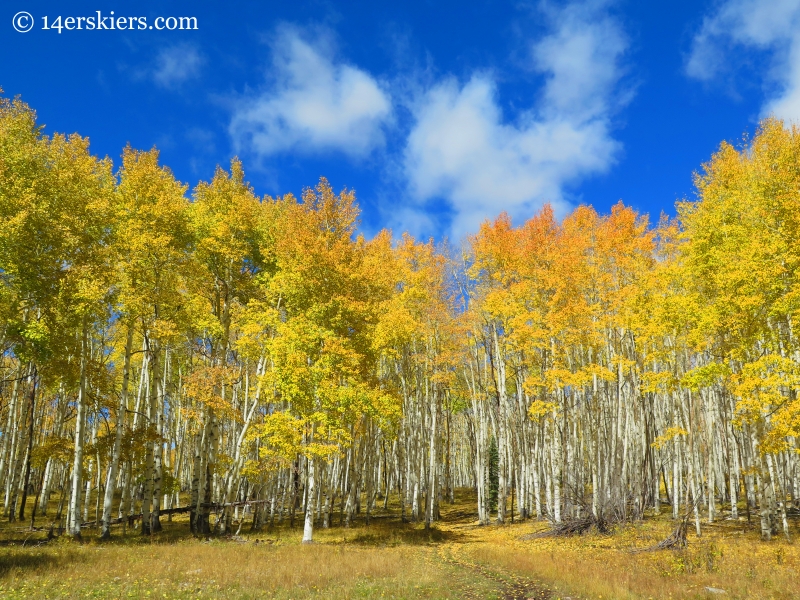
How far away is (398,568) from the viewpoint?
41.4 feet

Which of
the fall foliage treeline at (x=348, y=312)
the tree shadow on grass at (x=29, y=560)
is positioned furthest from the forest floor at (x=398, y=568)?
the fall foliage treeline at (x=348, y=312)

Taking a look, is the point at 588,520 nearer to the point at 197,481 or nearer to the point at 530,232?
the point at 530,232

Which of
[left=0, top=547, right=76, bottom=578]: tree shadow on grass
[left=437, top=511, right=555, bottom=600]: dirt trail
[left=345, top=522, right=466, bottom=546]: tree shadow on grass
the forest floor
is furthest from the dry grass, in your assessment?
[left=0, top=547, right=76, bottom=578]: tree shadow on grass

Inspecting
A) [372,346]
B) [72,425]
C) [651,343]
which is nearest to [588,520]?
[651,343]

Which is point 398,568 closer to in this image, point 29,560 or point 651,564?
point 651,564

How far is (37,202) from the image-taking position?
14.2 meters

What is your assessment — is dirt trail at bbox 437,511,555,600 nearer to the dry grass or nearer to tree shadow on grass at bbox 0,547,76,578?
the dry grass

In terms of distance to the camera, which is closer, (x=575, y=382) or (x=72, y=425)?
(x=575, y=382)

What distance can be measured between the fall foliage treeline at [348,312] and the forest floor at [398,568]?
1601mm

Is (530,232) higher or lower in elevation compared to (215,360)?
higher

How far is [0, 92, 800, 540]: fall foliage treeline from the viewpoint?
1494 centimetres

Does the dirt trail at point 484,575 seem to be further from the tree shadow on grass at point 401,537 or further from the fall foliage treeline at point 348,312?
the fall foliage treeline at point 348,312

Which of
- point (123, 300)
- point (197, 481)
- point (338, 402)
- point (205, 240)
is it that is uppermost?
point (205, 240)

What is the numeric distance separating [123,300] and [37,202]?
363cm
